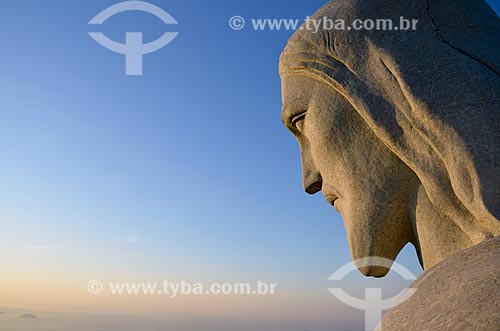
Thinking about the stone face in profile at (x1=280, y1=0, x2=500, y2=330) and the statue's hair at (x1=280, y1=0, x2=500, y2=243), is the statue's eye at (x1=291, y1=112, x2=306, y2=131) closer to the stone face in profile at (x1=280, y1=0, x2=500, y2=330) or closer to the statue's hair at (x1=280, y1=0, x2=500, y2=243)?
the stone face in profile at (x1=280, y1=0, x2=500, y2=330)

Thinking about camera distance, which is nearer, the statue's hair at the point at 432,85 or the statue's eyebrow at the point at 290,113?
the statue's hair at the point at 432,85

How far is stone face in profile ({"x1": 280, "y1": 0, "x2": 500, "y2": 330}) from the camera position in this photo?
10.7 ft

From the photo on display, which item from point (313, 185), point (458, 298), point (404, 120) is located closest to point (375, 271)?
point (313, 185)

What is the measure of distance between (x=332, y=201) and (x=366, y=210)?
0.48 m

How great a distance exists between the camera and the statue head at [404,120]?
10.7ft

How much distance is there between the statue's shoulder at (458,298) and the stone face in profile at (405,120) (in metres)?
0.71

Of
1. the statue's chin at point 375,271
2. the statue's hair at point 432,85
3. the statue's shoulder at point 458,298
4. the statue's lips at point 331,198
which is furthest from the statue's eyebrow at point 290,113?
the statue's shoulder at point 458,298

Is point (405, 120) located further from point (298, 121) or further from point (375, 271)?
point (375, 271)

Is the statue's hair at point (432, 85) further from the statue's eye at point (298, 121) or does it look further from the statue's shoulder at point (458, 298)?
the statue's shoulder at point (458, 298)

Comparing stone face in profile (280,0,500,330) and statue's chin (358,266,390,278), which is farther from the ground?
stone face in profile (280,0,500,330)

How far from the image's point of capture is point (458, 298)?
6.93ft

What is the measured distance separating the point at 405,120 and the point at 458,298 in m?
1.58

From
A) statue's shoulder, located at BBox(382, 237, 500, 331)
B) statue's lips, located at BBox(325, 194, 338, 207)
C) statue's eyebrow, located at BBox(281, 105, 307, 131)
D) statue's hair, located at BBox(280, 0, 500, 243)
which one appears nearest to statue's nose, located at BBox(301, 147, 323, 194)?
statue's lips, located at BBox(325, 194, 338, 207)

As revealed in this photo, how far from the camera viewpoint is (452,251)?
3.51 meters
